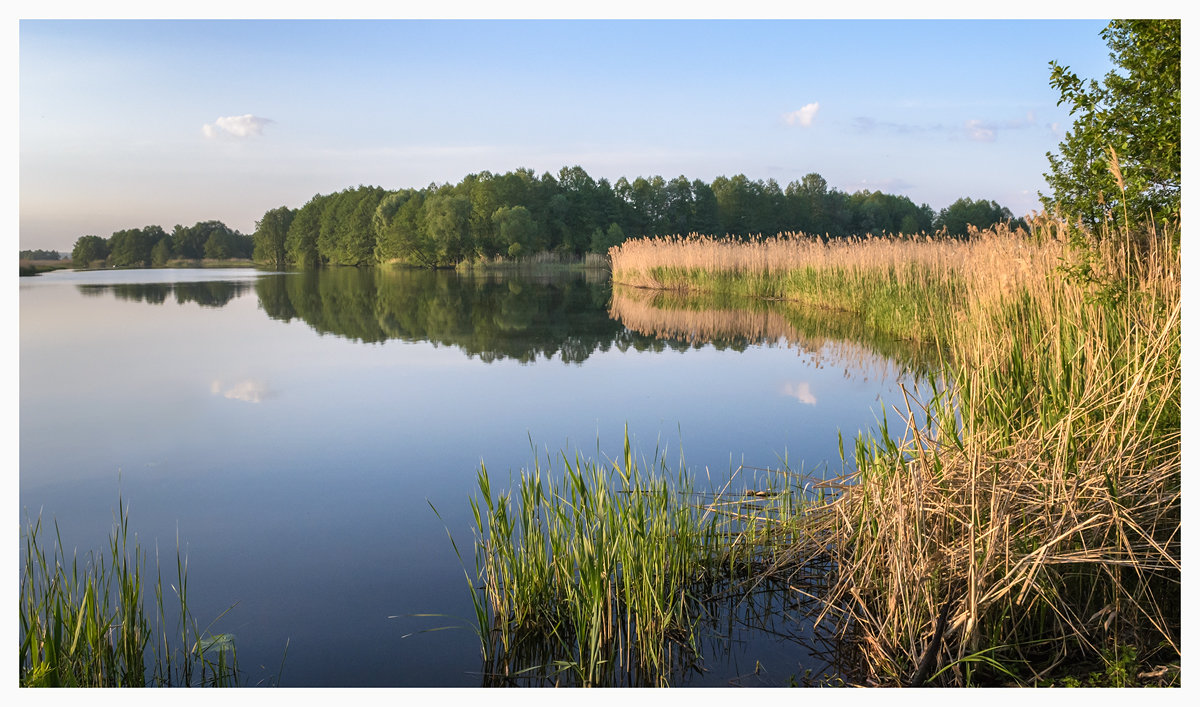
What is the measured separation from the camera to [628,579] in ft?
9.65

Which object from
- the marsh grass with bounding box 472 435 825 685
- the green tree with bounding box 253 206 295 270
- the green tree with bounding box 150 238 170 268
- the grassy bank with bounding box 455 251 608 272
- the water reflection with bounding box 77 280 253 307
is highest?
the green tree with bounding box 253 206 295 270

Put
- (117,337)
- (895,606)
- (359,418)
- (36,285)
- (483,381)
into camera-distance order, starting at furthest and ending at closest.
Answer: (36,285) → (117,337) → (483,381) → (359,418) → (895,606)

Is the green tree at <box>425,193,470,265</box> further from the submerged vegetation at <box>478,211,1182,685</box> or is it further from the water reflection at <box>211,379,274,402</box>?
the submerged vegetation at <box>478,211,1182,685</box>

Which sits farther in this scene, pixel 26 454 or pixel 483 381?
pixel 483 381

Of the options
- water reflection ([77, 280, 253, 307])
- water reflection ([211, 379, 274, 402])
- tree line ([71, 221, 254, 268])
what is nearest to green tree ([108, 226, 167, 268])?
tree line ([71, 221, 254, 268])

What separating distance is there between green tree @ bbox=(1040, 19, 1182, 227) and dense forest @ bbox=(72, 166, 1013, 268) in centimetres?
3438

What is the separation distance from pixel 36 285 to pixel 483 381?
969 inches

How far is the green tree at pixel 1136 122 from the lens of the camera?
4555 mm

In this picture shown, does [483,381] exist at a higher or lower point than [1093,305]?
lower

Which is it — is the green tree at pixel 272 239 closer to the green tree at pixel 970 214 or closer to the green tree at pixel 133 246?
the green tree at pixel 133 246

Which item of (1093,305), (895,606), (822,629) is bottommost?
(822,629)

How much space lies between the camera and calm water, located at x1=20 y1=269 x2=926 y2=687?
3.26 metres

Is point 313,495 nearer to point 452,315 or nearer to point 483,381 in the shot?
point 483,381

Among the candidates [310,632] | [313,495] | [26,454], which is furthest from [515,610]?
[26,454]
